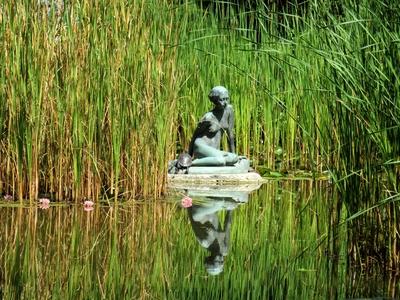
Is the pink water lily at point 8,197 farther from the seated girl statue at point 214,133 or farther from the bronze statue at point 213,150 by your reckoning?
the seated girl statue at point 214,133

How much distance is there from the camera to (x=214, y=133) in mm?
9867

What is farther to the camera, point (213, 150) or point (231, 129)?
point (231, 129)

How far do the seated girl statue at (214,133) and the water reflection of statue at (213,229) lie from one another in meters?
1.52

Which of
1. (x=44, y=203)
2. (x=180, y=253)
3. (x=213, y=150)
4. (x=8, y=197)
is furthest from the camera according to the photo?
(x=213, y=150)

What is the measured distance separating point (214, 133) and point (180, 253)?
4.24 metres

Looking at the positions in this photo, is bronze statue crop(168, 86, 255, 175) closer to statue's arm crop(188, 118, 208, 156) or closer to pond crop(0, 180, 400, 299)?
statue's arm crop(188, 118, 208, 156)

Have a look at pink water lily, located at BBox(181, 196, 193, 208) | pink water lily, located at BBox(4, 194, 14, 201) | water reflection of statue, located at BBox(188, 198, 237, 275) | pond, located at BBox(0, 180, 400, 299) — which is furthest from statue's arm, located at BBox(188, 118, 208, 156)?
pink water lily, located at BBox(4, 194, 14, 201)

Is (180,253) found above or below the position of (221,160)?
below

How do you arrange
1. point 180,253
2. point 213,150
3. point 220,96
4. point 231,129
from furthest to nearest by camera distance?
point 231,129
point 213,150
point 220,96
point 180,253

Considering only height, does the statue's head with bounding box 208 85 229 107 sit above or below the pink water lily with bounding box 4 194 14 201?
above

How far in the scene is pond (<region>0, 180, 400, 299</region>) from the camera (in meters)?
4.70

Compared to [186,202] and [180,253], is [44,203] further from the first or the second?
[180,253]

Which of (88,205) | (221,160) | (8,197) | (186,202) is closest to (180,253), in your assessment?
(88,205)

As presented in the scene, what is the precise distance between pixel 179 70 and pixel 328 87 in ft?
9.33
